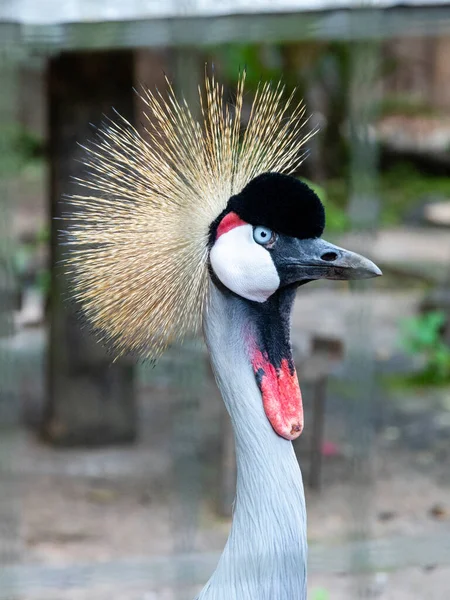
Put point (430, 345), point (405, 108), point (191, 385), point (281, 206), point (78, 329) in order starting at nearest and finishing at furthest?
1. point (281, 206)
2. point (191, 385)
3. point (78, 329)
4. point (430, 345)
5. point (405, 108)

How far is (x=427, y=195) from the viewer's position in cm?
812

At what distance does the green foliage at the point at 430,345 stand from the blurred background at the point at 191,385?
16mm

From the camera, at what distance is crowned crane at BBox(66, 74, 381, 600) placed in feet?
4.48

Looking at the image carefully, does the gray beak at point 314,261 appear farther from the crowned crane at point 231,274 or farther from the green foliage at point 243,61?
the green foliage at point 243,61

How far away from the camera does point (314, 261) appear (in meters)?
1.36

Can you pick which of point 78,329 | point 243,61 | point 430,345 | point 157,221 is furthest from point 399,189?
point 157,221

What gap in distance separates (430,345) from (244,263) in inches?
136

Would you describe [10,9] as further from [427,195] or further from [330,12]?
[427,195]

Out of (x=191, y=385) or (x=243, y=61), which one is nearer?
(x=191, y=385)

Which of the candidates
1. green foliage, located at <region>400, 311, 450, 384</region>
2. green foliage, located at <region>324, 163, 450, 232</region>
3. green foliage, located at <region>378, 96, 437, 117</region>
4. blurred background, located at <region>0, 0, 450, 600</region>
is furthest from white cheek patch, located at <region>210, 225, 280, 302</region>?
green foliage, located at <region>378, 96, 437, 117</region>

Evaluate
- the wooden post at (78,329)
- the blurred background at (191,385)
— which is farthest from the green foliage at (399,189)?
the wooden post at (78,329)

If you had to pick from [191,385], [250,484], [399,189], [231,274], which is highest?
[399,189]

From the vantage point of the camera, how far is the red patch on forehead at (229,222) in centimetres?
137

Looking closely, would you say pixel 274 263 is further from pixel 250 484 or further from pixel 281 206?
pixel 250 484
